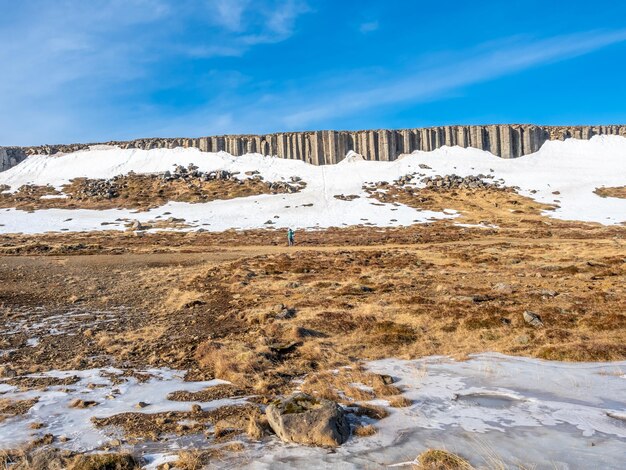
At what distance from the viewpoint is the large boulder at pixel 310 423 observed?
7461mm

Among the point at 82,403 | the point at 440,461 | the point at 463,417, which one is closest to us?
the point at 440,461

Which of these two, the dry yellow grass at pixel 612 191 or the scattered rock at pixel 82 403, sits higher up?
the dry yellow grass at pixel 612 191

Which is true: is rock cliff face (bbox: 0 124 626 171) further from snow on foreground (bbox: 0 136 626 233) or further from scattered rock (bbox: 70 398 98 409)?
scattered rock (bbox: 70 398 98 409)

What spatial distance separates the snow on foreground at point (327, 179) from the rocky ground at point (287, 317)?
37345mm

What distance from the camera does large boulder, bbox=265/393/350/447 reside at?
7461 millimetres

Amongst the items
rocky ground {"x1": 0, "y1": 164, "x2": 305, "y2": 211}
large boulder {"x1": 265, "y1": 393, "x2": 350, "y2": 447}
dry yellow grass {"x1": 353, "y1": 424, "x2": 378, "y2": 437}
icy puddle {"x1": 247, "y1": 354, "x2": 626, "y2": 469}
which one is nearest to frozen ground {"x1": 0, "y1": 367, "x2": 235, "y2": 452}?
large boulder {"x1": 265, "y1": 393, "x2": 350, "y2": 447}

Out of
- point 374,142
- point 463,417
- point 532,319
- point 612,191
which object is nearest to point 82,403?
point 463,417

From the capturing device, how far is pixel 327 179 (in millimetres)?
99812

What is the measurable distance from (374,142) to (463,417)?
110m

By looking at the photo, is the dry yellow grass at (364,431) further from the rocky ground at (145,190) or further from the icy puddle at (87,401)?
the rocky ground at (145,190)

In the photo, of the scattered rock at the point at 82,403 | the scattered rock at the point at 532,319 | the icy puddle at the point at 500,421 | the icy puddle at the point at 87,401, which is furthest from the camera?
the scattered rock at the point at 532,319

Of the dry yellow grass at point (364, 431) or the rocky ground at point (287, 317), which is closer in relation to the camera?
the dry yellow grass at point (364, 431)

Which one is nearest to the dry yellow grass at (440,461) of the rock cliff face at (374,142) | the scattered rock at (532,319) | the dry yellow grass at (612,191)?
the scattered rock at (532,319)

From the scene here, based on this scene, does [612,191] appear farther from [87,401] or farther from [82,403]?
[82,403]
